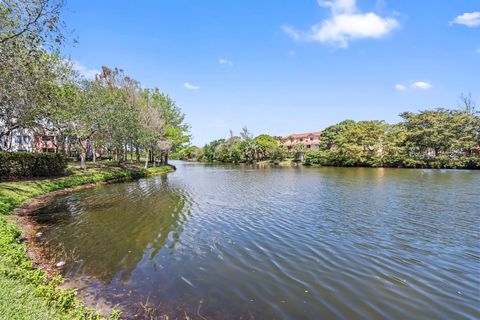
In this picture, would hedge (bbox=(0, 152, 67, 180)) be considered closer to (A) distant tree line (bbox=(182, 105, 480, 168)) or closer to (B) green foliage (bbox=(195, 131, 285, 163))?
(A) distant tree line (bbox=(182, 105, 480, 168))

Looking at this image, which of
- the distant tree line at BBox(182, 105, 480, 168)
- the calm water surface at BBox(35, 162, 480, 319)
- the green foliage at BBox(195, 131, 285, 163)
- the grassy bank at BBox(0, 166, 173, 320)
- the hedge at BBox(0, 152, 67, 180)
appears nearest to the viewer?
the grassy bank at BBox(0, 166, 173, 320)

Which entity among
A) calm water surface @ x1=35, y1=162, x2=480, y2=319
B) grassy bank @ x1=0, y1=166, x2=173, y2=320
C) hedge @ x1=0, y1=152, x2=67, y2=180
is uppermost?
hedge @ x1=0, y1=152, x2=67, y2=180

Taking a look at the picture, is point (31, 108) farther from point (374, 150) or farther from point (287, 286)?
point (374, 150)

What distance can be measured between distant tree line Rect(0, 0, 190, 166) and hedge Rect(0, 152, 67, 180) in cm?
213

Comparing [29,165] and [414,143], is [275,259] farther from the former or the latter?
[414,143]

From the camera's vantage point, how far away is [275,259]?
965cm

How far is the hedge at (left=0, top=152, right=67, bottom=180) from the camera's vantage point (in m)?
22.3

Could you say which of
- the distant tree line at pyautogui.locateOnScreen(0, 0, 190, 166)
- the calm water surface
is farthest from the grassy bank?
the distant tree line at pyautogui.locateOnScreen(0, 0, 190, 166)

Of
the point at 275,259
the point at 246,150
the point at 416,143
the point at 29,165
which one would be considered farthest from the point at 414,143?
the point at 29,165

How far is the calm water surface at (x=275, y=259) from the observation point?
677 cm

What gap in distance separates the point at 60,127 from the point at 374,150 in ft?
230

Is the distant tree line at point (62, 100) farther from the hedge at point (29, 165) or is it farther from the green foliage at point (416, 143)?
the green foliage at point (416, 143)

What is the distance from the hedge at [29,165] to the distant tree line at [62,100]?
2127 millimetres

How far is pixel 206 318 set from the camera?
6.12 m
